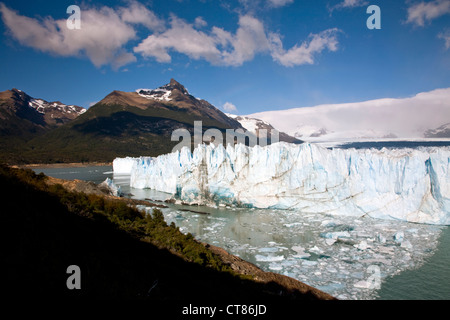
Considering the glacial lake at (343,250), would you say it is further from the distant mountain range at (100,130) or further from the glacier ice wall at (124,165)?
the distant mountain range at (100,130)

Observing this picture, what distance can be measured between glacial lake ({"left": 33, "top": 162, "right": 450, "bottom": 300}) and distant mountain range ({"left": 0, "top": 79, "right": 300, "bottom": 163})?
81.2 meters

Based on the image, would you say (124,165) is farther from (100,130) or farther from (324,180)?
(100,130)

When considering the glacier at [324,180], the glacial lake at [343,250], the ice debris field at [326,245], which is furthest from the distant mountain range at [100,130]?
the glacial lake at [343,250]

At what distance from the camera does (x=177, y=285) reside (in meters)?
5.04

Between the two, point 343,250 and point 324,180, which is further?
point 324,180

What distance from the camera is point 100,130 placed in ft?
384

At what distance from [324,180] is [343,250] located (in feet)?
25.5

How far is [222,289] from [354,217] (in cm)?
1335

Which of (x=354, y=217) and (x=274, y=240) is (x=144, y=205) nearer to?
(x=274, y=240)

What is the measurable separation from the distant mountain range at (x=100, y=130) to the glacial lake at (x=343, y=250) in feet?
267

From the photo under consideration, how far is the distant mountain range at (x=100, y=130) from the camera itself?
8675cm

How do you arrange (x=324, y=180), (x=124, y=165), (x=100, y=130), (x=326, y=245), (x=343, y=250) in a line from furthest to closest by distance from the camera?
(x=100, y=130) < (x=124, y=165) < (x=324, y=180) < (x=326, y=245) < (x=343, y=250)

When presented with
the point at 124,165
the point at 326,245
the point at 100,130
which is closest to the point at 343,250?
the point at 326,245
